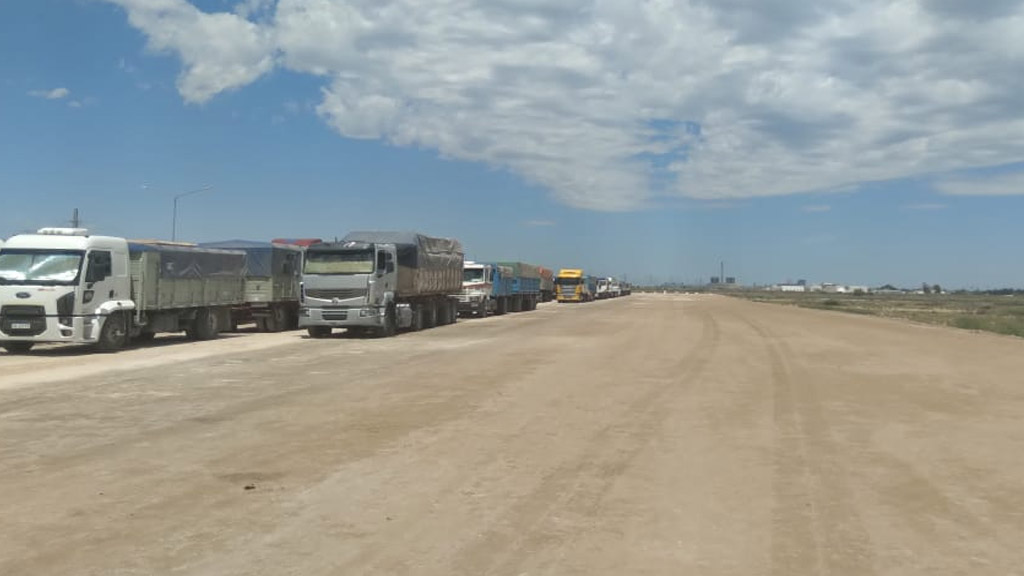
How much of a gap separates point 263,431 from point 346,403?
253 centimetres

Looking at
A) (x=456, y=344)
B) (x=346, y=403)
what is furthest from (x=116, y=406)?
(x=456, y=344)

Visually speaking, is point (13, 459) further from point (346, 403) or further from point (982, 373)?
point (982, 373)

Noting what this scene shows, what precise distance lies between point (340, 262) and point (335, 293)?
1042mm

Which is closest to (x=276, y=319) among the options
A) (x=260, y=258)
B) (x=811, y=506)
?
(x=260, y=258)

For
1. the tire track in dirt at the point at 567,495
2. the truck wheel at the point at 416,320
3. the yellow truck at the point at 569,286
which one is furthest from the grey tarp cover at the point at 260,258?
the yellow truck at the point at 569,286

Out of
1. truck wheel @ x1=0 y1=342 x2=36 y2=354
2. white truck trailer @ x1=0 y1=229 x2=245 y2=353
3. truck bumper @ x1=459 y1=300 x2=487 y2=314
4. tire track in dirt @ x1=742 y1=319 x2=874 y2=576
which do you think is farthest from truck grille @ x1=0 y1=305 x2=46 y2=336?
truck bumper @ x1=459 y1=300 x2=487 y2=314

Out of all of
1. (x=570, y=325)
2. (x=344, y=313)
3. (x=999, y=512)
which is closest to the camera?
(x=999, y=512)

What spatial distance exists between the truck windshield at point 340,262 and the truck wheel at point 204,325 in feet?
10.8

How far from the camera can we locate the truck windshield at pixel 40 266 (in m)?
20.9

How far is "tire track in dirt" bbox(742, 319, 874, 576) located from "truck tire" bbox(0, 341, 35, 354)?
62.0 ft

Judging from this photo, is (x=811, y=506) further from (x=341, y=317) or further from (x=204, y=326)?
(x=204, y=326)

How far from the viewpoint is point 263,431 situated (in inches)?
416

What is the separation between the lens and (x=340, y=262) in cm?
2769

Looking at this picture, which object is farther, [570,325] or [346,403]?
[570,325]
